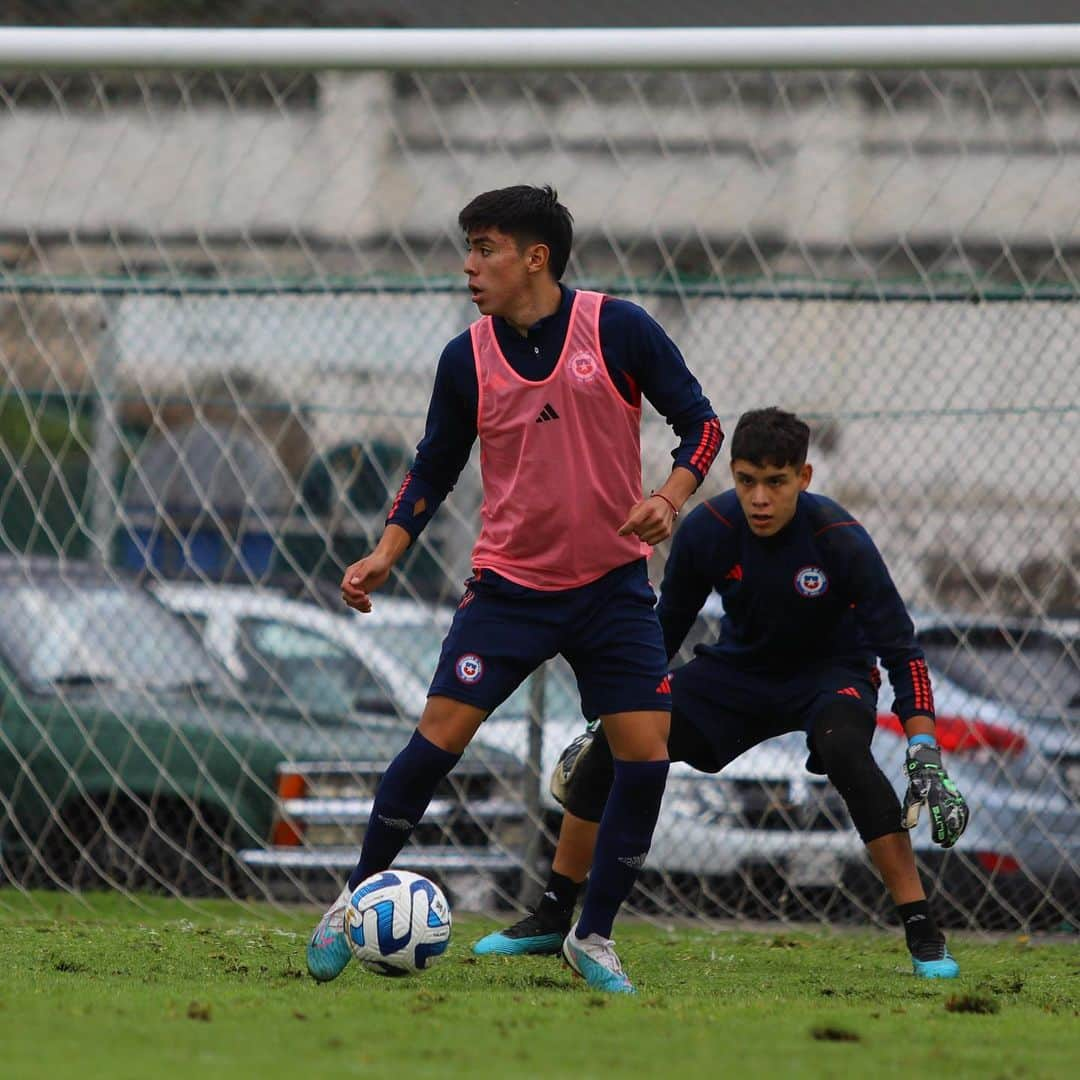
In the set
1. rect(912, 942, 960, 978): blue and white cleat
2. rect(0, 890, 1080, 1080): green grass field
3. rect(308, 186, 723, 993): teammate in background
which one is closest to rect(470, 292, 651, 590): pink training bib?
rect(308, 186, 723, 993): teammate in background

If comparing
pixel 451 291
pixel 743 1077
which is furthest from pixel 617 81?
pixel 743 1077

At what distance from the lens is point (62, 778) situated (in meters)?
7.79

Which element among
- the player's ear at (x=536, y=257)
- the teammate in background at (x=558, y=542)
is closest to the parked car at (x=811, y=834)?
the teammate in background at (x=558, y=542)

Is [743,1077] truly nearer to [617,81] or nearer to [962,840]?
[962,840]

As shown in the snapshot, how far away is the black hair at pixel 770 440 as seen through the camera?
5.31m

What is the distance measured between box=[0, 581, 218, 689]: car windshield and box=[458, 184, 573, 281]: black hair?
3.48m

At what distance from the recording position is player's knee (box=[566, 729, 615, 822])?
18.0 ft

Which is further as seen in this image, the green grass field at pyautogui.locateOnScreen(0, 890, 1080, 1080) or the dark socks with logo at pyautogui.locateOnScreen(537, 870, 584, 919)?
the dark socks with logo at pyautogui.locateOnScreen(537, 870, 584, 919)

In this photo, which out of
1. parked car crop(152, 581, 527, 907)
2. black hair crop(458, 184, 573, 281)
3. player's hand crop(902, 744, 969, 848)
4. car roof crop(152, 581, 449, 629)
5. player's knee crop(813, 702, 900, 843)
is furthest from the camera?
car roof crop(152, 581, 449, 629)

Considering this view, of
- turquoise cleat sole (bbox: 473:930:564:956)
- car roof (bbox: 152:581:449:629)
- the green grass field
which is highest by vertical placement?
car roof (bbox: 152:581:449:629)

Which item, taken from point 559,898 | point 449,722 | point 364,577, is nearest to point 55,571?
point 559,898

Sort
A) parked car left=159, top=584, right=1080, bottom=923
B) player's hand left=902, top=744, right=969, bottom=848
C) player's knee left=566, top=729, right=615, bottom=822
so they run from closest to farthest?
player's hand left=902, top=744, right=969, bottom=848
player's knee left=566, top=729, right=615, bottom=822
parked car left=159, top=584, right=1080, bottom=923

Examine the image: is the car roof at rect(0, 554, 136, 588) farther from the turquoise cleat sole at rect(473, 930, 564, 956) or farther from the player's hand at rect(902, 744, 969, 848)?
the player's hand at rect(902, 744, 969, 848)

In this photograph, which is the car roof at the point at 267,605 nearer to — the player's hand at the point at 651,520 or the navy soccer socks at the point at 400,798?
the navy soccer socks at the point at 400,798
